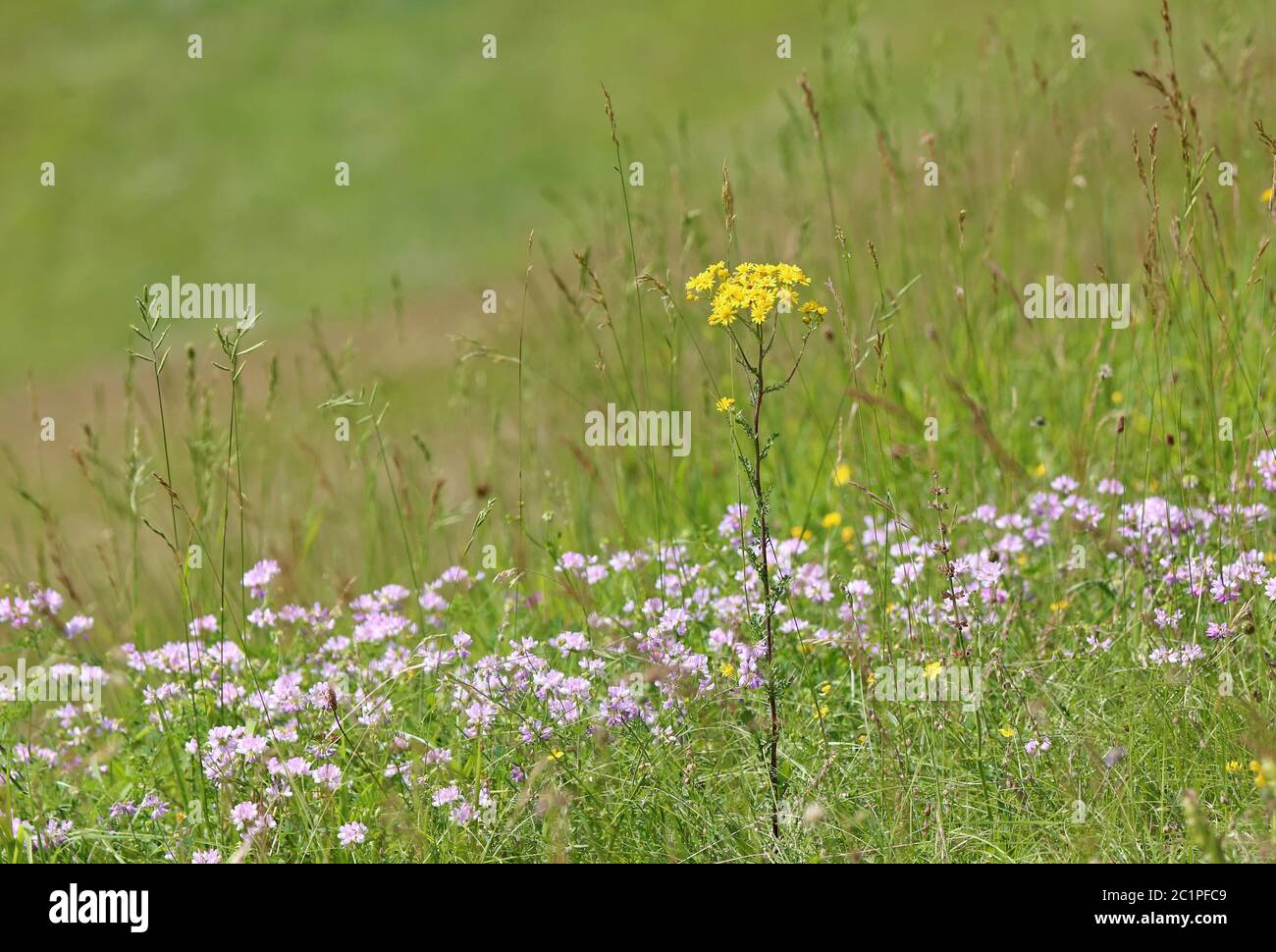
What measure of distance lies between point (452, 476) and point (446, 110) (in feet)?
42.2

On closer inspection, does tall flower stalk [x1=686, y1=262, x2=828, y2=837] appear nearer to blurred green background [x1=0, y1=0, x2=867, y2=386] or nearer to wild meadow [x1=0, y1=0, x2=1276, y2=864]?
wild meadow [x1=0, y1=0, x2=1276, y2=864]

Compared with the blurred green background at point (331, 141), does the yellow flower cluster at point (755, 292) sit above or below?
below

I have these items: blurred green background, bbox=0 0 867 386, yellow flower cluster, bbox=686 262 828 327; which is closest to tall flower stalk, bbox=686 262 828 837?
yellow flower cluster, bbox=686 262 828 327

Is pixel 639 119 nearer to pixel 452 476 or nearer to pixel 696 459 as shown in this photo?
pixel 452 476

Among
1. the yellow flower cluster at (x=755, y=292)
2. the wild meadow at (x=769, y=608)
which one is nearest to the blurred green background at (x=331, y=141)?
the wild meadow at (x=769, y=608)

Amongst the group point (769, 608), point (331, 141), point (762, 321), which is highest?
point (331, 141)

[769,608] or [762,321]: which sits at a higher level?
[762,321]

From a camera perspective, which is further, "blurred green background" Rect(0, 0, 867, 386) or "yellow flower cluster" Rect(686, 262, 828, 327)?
"blurred green background" Rect(0, 0, 867, 386)

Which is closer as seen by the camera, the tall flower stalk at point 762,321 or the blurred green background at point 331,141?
the tall flower stalk at point 762,321

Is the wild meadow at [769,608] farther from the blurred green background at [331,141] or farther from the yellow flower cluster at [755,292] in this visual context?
the blurred green background at [331,141]

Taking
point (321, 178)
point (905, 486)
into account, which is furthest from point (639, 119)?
point (905, 486)

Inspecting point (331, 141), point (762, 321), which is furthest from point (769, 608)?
point (331, 141)

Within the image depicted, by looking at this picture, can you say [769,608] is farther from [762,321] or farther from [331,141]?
[331,141]

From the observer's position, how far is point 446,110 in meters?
19.9
